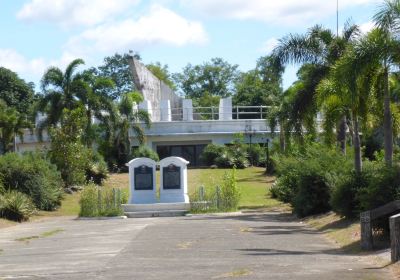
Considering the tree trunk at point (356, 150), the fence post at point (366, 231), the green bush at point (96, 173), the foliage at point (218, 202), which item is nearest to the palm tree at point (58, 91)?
the green bush at point (96, 173)

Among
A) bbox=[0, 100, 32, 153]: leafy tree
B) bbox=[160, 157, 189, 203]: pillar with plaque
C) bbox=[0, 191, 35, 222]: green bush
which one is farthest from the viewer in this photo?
bbox=[0, 100, 32, 153]: leafy tree

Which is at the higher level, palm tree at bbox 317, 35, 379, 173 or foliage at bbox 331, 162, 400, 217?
palm tree at bbox 317, 35, 379, 173

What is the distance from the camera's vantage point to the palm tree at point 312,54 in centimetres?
2998

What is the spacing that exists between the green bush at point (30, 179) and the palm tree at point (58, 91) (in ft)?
40.0

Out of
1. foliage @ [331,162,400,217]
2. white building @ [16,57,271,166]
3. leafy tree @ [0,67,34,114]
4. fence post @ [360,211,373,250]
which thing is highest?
leafy tree @ [0,67,34,114]

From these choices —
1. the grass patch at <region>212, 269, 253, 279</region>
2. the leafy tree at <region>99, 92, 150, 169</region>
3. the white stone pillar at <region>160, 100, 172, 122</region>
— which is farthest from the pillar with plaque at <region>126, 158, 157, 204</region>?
the white stone pillar at <region>160, 100, 172, 122</region>

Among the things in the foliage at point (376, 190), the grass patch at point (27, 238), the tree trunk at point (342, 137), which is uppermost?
the tree trunk at point (342, 137)

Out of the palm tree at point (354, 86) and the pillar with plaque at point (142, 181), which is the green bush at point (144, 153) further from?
the palm tree at point (354, 86)

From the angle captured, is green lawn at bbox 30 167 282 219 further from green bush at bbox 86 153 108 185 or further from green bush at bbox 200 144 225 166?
green bush at bbox 200 144 225 166

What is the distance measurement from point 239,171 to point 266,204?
69.2 ft

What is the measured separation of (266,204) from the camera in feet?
121

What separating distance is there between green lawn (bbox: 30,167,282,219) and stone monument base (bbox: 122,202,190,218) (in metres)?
3.59

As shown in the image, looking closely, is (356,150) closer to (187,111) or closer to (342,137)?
(342,137)

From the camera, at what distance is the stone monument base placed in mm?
33094
